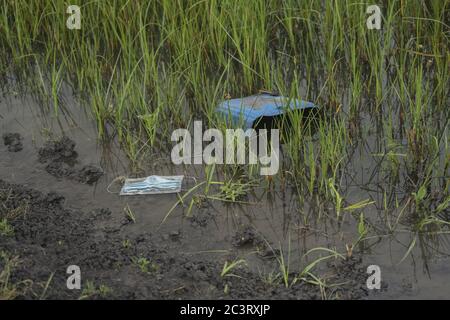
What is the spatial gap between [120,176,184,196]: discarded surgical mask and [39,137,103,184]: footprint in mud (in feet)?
0.63

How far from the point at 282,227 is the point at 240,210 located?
21cm

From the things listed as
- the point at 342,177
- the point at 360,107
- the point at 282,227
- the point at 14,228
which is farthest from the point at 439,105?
the point at 14,228

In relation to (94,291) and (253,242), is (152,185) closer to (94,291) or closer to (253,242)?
(253,242)

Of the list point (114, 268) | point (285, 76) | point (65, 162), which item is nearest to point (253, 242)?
point (114, 268)

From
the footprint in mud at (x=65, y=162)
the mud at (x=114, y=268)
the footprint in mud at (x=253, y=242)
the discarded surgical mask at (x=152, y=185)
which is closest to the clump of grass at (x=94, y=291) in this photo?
the mud at (x=114, y=268)

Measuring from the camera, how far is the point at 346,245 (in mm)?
2842

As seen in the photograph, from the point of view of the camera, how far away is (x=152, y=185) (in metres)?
3.30

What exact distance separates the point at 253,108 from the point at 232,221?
0.67 meters

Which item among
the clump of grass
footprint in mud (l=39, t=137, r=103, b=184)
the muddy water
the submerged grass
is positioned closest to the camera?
the clump of grass

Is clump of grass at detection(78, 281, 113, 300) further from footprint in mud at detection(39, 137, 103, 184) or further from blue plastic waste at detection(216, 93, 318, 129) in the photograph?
blue plastic waste at detection(216, 93, 318, 129)

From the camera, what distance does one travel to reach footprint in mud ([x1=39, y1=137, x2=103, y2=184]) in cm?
345

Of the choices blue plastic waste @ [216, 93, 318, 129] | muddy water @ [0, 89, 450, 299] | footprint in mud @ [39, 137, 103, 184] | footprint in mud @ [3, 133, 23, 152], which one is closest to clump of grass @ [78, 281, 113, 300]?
muddy water @ [0, 89, 450, 299]

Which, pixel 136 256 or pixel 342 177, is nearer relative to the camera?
pixel 136 256
